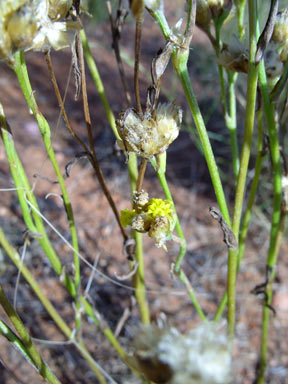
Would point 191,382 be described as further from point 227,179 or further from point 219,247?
point 227,179

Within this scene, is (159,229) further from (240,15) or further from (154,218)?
→ (240,15)

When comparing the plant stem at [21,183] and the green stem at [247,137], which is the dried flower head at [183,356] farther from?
the plant stem at [21,183]

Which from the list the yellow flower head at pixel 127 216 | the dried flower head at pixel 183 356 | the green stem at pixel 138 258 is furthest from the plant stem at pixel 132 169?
the dried flower head at pixel 183 356

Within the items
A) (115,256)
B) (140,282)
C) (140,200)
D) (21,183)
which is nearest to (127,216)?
(140,200)

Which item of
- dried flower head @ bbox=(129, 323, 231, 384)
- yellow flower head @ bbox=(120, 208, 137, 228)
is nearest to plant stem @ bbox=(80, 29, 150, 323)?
yellow flower head @ bbox=(120, 208, 137, 228)

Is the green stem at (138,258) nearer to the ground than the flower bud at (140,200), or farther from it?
nearer to the ground

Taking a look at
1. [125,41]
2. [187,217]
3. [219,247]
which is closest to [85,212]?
[187,217]
